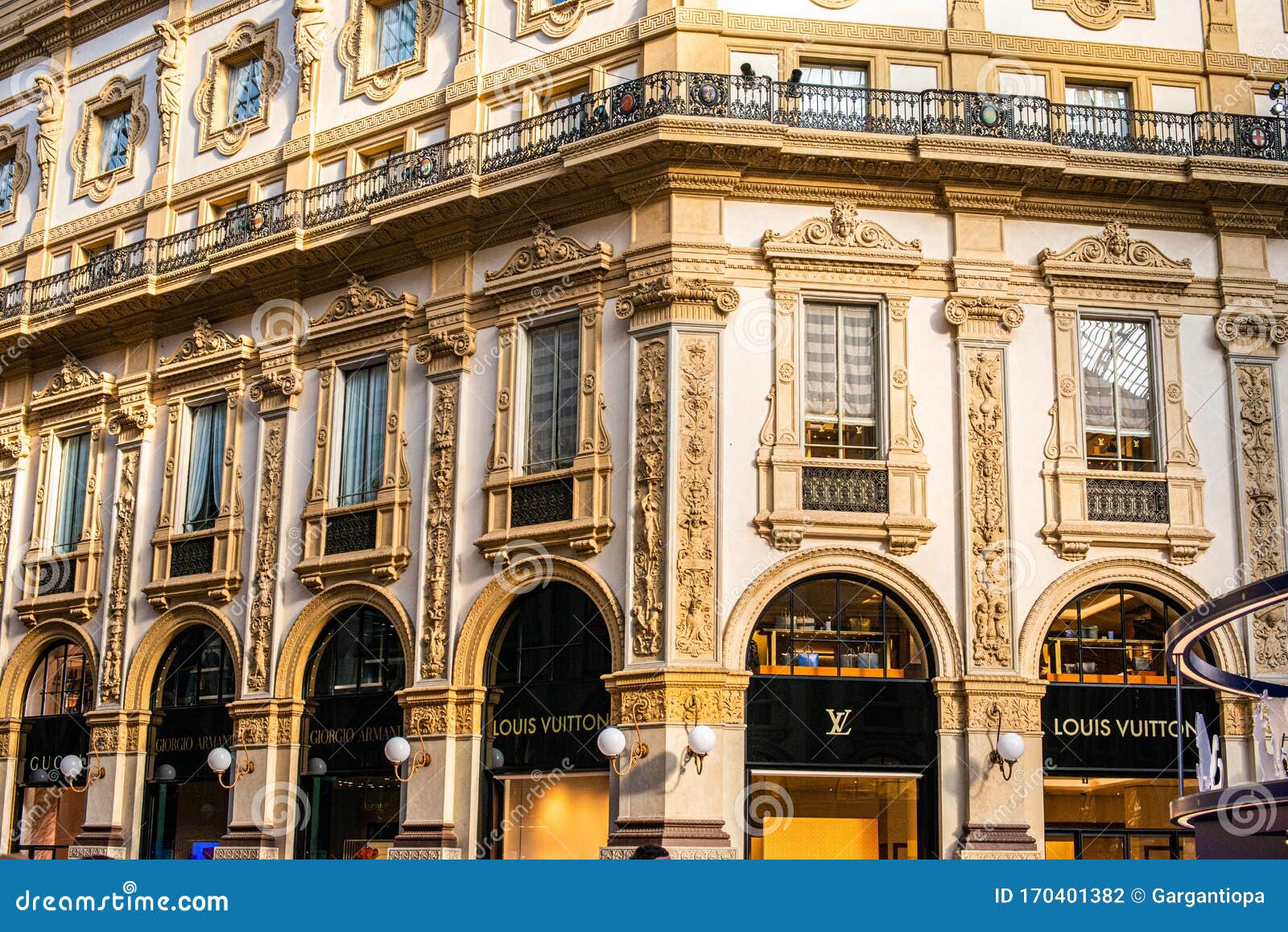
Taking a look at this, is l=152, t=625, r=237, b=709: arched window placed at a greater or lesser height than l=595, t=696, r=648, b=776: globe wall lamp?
greater

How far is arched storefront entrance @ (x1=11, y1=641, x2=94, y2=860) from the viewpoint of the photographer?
107 feet

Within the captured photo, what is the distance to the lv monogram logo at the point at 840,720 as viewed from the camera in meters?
24.3

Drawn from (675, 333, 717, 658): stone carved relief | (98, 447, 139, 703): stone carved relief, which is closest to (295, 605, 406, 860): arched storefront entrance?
(98, 447, 139, 703): stone carved relief

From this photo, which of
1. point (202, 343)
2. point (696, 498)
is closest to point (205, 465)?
point (202, 343)

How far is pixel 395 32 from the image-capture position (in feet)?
103

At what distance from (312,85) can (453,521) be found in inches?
411

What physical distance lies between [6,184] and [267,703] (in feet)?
58.7

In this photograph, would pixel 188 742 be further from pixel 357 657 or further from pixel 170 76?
pixel 170 76

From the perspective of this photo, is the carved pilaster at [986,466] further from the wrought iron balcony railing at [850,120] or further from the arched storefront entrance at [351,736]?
the arched storefront entrance at [351,736]

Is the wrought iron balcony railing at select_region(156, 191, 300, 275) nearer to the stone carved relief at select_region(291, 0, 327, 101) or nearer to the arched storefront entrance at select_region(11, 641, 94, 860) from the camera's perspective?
the stone carved relief at select_region(291, 0, 327, 101)

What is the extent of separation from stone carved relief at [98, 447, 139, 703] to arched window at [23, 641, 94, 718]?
118 cm
